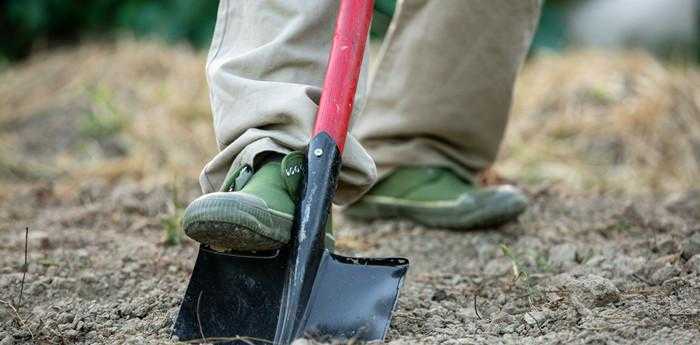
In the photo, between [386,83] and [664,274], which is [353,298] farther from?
[386,83]

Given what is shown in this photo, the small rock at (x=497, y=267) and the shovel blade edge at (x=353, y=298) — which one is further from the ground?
the shovel blade edge at (x=353, y=298)

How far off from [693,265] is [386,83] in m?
0.95

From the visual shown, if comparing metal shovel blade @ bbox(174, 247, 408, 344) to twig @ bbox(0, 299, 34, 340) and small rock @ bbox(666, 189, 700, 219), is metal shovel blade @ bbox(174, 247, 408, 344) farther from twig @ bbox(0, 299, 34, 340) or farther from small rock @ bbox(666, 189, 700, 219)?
small rock @ bbox(666, 189, 700, 219)

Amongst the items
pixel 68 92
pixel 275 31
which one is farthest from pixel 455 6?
pixel 68 92

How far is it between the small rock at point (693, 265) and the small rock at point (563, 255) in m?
0.27

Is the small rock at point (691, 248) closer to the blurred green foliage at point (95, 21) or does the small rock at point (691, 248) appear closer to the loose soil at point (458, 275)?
the loose soil at point (458, 275)

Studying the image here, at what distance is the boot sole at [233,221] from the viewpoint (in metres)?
1.35

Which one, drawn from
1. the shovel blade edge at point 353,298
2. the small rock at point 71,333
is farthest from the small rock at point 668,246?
the small rock at point 71,333

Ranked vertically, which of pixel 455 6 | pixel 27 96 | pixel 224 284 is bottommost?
pixel 27 96

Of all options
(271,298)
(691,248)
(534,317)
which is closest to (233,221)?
(271,298)

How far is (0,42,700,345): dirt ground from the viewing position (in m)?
1.49

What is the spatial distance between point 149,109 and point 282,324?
265cm

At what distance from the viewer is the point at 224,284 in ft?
4.78

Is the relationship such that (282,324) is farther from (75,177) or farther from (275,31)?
(75,177)
